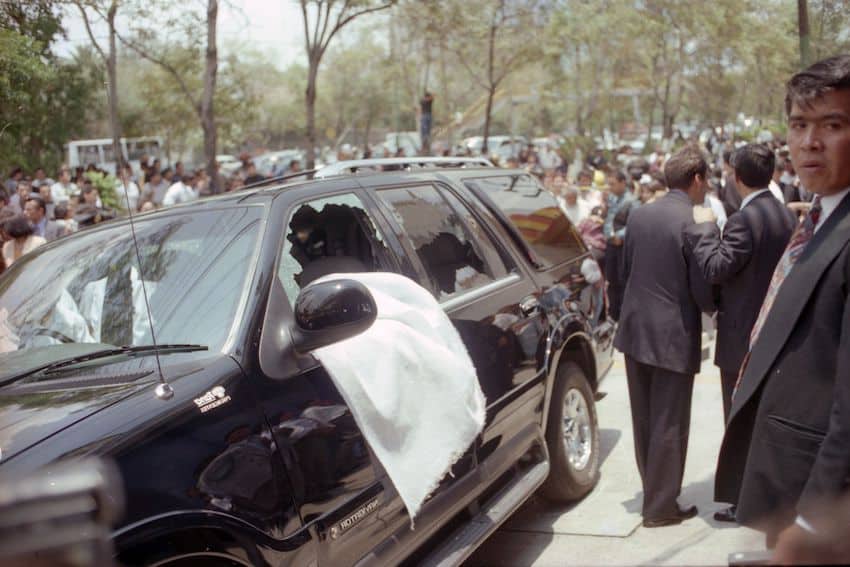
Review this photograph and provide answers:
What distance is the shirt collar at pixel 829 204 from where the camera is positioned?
2355mm

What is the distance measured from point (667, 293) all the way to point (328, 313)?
217cm

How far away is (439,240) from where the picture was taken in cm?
416

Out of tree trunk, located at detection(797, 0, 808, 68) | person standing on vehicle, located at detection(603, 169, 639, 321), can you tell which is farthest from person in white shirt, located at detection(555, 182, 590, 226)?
tree trunk, located at detection(797, 0, 808, 68)

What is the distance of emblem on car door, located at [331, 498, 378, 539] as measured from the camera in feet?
9.19

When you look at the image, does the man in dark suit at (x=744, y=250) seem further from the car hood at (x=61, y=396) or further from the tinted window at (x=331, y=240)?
the car hood at (x=61, y=396)

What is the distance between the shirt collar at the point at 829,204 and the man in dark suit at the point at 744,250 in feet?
5.44

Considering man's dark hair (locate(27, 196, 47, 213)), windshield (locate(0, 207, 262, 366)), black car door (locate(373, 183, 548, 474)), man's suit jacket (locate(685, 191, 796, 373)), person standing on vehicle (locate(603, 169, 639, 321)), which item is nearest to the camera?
windshield (locate(0, 207, 262, 366))

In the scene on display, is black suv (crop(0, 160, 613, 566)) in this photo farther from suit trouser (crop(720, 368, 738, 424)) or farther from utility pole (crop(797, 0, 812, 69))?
utility pole (crop(797, 0, 812, 69))

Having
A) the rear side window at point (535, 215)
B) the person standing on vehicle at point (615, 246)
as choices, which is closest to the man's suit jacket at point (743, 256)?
the rear side window at point (535, 215)

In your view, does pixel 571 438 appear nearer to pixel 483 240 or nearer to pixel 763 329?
pixel 483 240

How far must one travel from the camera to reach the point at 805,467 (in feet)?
7.41

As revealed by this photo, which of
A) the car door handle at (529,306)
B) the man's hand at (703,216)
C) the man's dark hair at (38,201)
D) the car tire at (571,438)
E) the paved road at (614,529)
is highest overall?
the man's hand at (703,216)

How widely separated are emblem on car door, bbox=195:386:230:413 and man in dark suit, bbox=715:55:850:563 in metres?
1.49

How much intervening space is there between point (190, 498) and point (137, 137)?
116ft
